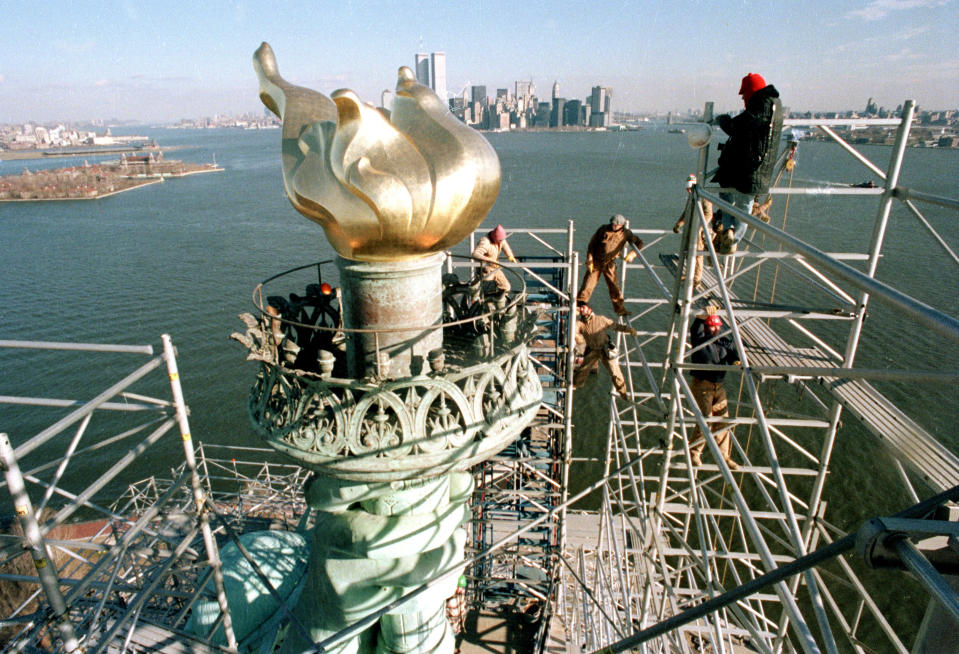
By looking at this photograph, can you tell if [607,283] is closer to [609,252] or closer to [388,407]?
[609,252]

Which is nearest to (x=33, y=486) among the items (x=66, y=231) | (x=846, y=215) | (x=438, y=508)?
(x=438, y=508)

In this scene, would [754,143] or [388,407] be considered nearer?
[388,407]

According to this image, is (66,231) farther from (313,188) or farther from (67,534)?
(313,188)

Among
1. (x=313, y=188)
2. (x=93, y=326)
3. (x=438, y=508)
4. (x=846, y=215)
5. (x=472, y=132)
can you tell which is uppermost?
(x=472, y=132)

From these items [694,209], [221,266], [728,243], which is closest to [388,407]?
[694,209]

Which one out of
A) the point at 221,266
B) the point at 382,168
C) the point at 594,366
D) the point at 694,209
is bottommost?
the point at 221,266

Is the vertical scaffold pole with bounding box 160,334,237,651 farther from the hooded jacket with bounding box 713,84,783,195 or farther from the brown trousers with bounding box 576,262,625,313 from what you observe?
the brown trousers with bounding box 576,262,625,313

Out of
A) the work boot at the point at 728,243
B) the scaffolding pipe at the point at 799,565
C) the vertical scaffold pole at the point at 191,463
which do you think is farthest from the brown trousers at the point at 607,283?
the scaffolding pipe at the point at 799,565
